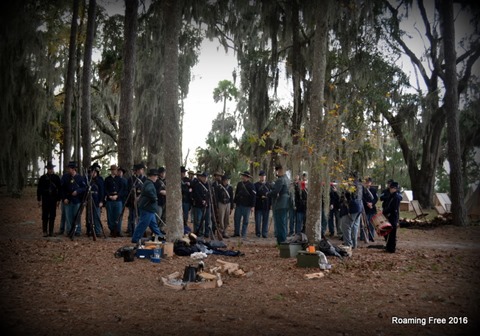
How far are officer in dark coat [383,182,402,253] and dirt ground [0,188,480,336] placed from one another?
332mm

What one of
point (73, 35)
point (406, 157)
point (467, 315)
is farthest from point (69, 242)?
point (406, 157)

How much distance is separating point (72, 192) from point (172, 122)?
3919 mm

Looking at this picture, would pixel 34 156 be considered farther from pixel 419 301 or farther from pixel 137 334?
pixel 419 301

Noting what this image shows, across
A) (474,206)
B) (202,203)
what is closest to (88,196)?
(202,203)

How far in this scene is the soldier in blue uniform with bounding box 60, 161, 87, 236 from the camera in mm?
10930

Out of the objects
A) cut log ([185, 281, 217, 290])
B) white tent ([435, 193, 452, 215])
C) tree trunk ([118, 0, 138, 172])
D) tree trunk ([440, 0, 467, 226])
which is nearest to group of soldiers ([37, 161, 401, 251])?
tree trunk ([118, 0, 138, 172])

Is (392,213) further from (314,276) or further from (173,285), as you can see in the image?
(173,285)

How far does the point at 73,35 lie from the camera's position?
17.3 meters

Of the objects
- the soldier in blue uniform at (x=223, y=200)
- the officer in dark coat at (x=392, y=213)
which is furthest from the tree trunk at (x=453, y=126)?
the soldier in blue uniform at (x=223, y=200)

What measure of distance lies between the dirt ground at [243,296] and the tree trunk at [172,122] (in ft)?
3.82

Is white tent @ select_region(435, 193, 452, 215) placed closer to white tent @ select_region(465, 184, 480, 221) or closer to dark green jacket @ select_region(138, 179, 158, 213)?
white tent @ select_region(465, 184, 480, 221)

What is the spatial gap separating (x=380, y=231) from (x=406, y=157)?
14.5 m

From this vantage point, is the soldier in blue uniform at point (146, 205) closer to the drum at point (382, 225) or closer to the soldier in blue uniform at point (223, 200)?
the soldier in blue uniform at point (223, 200)

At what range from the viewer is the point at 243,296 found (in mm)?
5633
